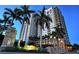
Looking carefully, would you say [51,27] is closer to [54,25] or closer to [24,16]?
[54,25]

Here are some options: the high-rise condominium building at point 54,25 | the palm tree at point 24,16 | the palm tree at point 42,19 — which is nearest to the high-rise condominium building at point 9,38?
the palm tree at point 24,16

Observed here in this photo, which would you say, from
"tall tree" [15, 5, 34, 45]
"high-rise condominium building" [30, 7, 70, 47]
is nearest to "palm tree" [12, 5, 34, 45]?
"tall tree" [15, 5, 34, 45]

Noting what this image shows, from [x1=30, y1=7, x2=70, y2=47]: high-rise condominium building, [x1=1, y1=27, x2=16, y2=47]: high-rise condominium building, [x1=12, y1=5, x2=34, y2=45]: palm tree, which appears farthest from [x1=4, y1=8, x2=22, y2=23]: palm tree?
[x1=30, y1=7, x2=70, y2=47]: high-rise condominium building

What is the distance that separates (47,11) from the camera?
5742 mm

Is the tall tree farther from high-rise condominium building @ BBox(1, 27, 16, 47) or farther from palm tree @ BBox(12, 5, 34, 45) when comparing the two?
high-rise condominium building @ BBox(1, 27, 16, 47)

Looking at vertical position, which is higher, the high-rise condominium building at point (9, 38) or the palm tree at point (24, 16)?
the palm tree at point (24, 16)

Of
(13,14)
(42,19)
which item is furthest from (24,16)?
(42,19)

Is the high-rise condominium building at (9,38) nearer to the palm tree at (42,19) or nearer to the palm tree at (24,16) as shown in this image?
the palm tree at (24,16)

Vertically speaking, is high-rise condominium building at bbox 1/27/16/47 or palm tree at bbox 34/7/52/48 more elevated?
palm tree at bbox 34/7/52/48

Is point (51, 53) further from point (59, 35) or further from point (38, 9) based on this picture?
point (38, 9)

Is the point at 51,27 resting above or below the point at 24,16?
below

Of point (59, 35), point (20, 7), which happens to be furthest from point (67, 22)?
point (20, 7)

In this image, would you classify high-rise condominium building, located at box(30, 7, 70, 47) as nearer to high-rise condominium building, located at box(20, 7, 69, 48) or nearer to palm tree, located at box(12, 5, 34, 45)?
high-rise condominium building, located at box(20, 7, 69, 48)
